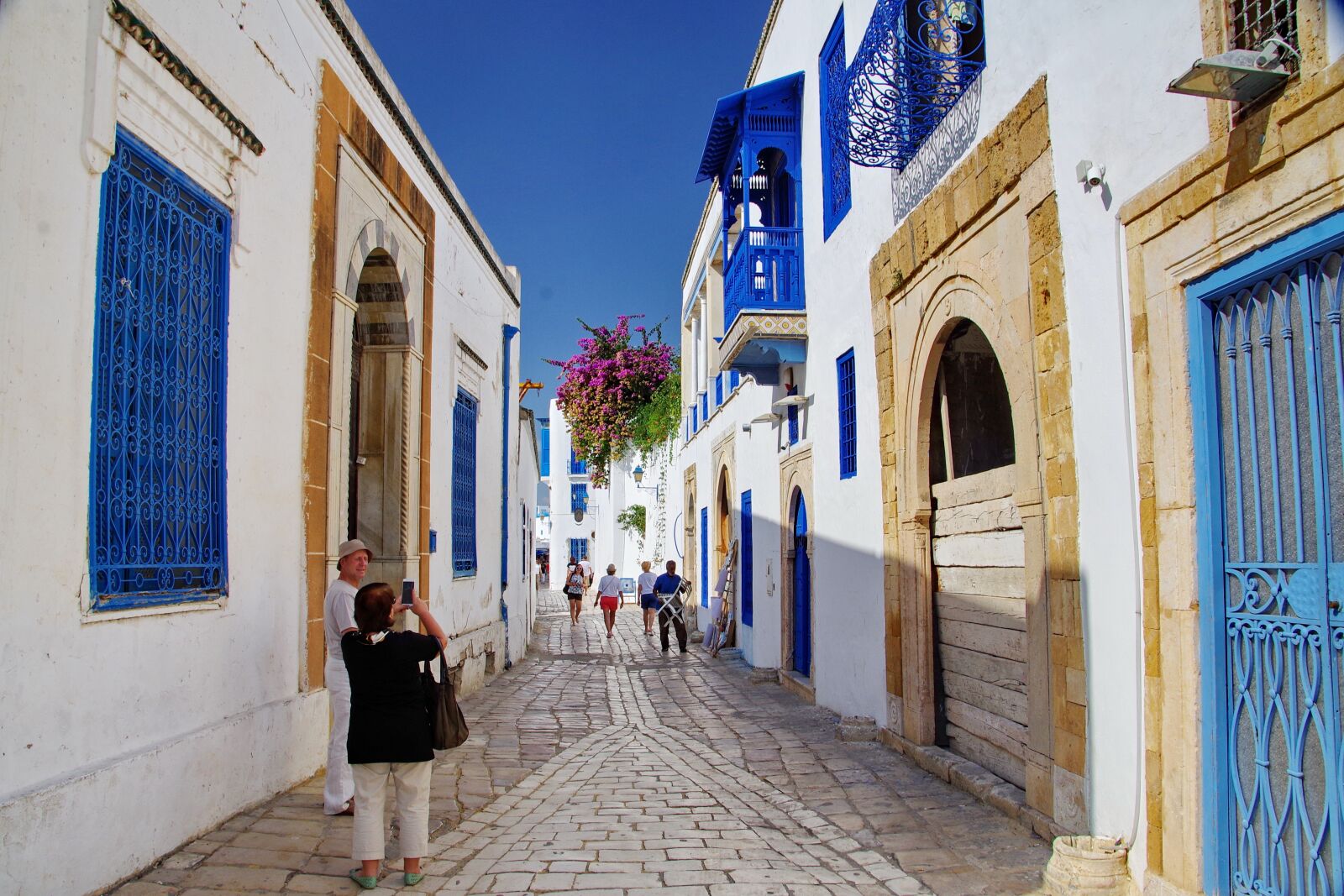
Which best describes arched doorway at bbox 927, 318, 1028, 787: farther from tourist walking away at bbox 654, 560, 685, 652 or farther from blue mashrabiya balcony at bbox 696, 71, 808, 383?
tourist walking away at bbox 654, 560, 685, 652

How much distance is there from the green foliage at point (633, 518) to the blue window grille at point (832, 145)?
22260 mm

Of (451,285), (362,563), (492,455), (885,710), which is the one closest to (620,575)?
(492,455)

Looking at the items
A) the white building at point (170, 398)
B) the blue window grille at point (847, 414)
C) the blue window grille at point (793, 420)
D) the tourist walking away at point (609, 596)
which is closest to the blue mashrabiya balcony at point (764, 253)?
the blue window grille at point (793, 420)

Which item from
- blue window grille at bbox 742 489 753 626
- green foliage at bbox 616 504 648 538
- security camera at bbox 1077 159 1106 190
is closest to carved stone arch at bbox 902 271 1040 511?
security camera at bbox 1077 159 1106 190

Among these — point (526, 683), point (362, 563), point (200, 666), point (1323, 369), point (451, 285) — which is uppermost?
point (451, 285)

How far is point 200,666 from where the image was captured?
4.97 metres

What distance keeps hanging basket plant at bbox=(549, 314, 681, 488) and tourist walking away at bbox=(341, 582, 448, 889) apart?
20689 mm

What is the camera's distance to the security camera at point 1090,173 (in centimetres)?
452

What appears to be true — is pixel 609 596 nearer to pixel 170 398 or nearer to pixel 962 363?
pixel 962 363

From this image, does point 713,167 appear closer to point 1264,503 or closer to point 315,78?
point 315,78

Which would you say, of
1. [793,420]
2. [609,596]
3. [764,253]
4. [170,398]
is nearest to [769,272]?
[764,253]

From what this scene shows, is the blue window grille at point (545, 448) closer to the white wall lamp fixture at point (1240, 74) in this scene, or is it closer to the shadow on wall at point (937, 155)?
the shadow on wall at point (937, 155)

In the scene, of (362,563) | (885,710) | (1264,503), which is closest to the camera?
(1264,503)

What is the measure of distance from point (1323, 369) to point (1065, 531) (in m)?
1.79
